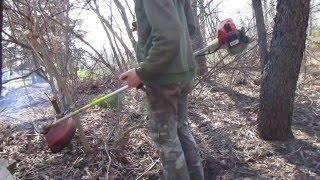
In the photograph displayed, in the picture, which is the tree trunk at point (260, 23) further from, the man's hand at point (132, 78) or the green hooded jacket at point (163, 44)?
the man's hand at point (132, 78)

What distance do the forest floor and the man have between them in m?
0.83

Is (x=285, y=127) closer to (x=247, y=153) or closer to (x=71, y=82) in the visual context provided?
(x=247, y=153)

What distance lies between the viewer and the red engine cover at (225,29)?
325 cm

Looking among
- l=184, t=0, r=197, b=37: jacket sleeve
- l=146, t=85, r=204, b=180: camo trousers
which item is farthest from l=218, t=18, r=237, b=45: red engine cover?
l=146, t=85, r=204, b=180: camo trousers

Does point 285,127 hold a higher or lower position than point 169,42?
lower

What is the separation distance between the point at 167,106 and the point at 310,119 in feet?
9.07

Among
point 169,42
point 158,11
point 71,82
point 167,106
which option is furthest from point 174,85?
point 71,82

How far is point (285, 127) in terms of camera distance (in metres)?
4.09

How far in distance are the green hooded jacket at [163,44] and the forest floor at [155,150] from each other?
1.16 m

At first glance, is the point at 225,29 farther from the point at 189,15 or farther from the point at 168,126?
the point at 168,126

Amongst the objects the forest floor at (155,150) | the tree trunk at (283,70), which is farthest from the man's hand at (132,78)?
the tree trunk at (283,70)

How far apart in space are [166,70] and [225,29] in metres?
0.89

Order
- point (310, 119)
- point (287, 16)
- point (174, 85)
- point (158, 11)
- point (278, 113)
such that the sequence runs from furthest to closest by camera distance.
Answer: point (310, 119), point (278, 113), point (287, 16), point (174, 85), point (158, 11)

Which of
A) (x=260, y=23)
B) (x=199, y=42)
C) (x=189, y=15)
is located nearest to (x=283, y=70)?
(x=260, y=23)
